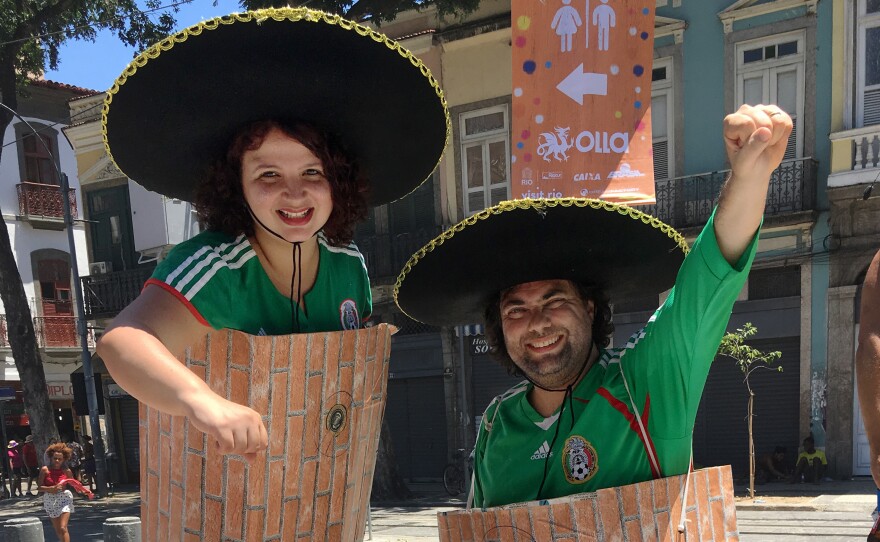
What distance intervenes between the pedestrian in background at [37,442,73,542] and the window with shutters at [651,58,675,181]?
34.2 feet

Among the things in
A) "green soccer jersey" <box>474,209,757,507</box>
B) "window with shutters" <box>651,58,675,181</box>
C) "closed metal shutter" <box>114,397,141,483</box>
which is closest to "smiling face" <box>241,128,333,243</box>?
"green soccer jersey" <box>474,209,757,507</box>

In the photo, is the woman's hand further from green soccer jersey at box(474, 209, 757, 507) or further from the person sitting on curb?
the person sitting on curb

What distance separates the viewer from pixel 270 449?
197 cm

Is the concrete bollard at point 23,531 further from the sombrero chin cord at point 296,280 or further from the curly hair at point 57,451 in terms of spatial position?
the sombrero chin cord at point 296,280

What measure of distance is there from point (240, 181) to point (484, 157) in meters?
14.0

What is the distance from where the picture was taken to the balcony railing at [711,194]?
42.9ft

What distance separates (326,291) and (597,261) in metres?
0.80

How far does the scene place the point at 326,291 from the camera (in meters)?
2.29

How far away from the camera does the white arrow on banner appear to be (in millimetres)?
6832

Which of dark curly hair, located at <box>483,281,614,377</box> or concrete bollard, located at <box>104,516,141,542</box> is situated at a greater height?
dark curly hair, located at <box>483,281,614,377</box>

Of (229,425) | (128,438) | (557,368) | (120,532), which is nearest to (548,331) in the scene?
(557,368)

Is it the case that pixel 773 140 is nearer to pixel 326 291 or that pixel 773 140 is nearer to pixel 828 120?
pixel 326 291

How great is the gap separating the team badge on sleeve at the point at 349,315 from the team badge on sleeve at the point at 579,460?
71cm

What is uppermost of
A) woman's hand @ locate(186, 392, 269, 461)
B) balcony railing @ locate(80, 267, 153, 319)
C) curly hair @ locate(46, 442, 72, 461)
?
woman's hand @ locate(186, 392, 269, 461)
